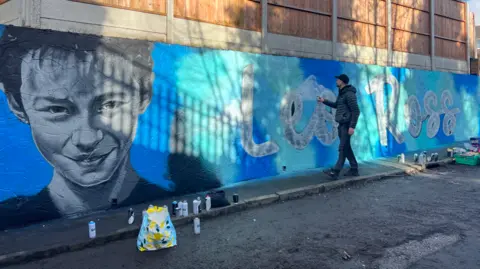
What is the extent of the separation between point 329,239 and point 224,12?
190 inches

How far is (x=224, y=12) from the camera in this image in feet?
23.9

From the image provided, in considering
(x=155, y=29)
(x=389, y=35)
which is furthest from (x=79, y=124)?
(x=389, y=35)

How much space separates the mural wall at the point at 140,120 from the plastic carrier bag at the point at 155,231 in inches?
70.3

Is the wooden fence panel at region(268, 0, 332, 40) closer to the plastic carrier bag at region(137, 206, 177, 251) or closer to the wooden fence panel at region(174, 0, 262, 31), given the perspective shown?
the wooden fence panel at region(174, 0, 262, 31)

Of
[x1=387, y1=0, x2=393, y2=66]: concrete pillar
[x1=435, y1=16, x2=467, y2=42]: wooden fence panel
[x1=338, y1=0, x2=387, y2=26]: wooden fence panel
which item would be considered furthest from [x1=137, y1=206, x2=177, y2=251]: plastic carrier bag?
[x1=435, y1=16, x2=467, y2=42]: wooden fence panel

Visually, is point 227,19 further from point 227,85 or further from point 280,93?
point 280,93

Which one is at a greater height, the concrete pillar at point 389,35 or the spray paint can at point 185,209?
the concrete pillar at point 389,35

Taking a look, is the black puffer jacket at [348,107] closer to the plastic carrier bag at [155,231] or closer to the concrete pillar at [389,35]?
the concrete pillar at [389,35]

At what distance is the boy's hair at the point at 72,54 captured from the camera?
188 inches

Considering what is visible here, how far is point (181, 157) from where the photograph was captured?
6453 millimetres

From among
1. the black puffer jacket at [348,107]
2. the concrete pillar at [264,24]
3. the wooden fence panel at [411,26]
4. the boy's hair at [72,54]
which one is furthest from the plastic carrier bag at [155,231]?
the wooden fence panel at [411,26]

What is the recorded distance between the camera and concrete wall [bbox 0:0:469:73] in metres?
5.33

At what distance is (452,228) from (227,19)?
525cm

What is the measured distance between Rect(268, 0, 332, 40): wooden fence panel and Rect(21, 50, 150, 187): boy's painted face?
3817 mm
